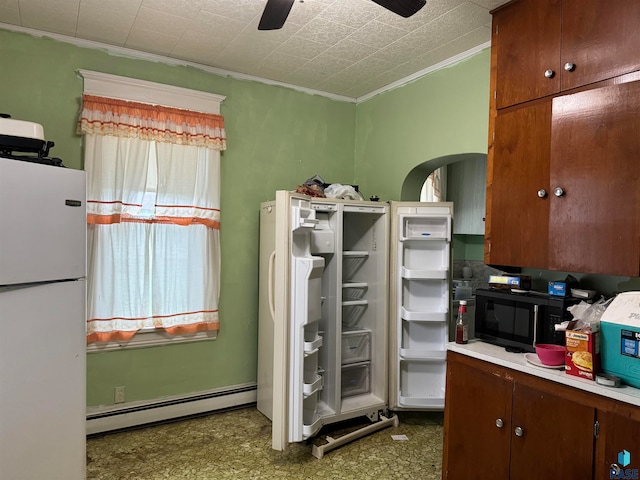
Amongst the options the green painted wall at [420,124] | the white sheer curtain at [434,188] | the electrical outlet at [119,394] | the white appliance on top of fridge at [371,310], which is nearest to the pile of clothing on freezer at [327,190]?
the white appliance on top of fridge at [371,310]

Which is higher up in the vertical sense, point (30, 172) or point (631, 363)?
point (30, 172)

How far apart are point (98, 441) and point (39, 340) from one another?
1337mm

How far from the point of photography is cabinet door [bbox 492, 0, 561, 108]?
2.12 metres

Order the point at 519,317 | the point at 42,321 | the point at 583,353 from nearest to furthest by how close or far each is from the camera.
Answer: the point at 583,353 < the point at 42,321 < the point at 519,317

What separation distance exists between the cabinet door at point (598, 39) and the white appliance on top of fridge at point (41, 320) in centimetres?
251

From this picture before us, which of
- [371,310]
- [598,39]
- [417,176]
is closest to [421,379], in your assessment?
[371,310]

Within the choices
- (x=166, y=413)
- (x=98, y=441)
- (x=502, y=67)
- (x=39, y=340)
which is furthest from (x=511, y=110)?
(x=98, y=441)

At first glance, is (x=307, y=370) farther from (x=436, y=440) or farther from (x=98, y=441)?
(x=98, y=441)

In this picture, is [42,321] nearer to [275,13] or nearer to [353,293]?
[275,13]

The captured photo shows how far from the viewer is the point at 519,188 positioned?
A: 225cm

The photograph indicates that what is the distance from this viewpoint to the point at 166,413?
10.6 ft

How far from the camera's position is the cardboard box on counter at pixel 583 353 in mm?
1757

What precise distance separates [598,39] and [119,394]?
11.8ft

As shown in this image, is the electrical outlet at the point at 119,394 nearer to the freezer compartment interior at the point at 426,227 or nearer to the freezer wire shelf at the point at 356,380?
the freezer wire shelf at the point at 356,380
